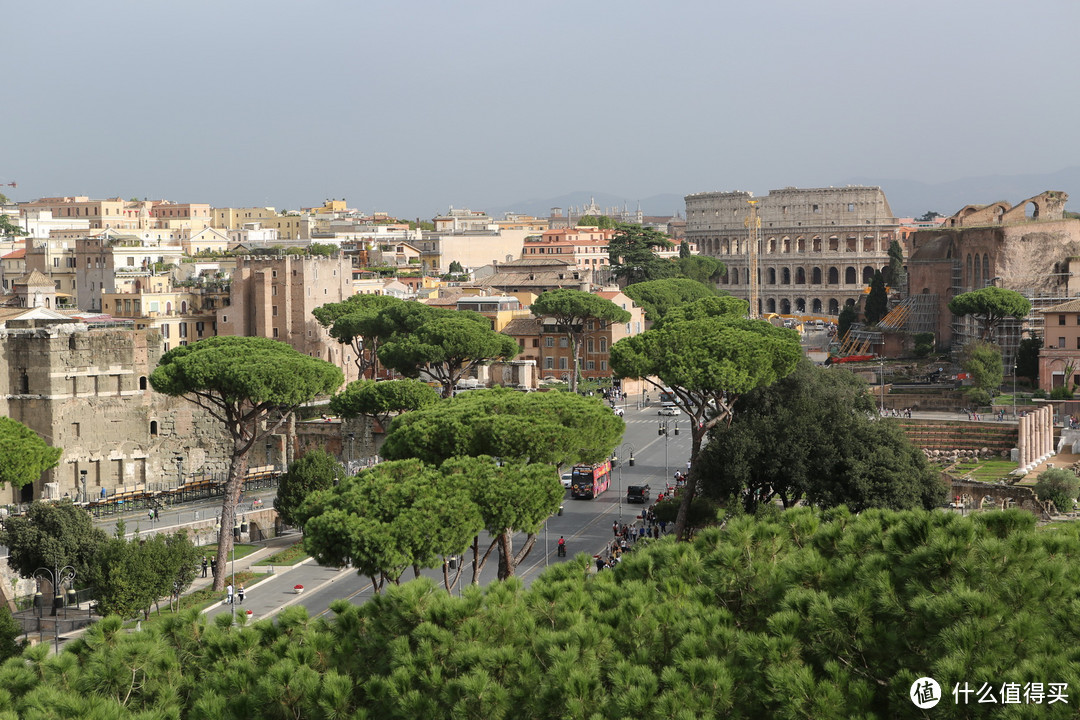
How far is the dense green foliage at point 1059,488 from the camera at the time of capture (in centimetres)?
3681

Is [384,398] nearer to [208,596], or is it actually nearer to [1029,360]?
[208,596]

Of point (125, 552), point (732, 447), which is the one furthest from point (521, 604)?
point (732, 447)

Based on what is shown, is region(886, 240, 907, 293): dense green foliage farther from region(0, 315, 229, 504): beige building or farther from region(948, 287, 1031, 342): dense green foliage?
region(0, 315, 229, 504): beige building

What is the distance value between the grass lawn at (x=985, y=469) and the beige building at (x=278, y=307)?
92.6ft

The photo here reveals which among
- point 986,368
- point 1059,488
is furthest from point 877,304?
point 1059,488

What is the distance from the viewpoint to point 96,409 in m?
44.1

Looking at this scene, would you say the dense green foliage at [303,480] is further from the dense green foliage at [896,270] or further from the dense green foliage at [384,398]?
the dense green foliage at [896,270]

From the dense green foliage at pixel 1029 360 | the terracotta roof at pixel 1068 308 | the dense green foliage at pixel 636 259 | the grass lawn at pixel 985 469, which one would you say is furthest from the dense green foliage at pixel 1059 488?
the dense green foliage at pixel 636 259

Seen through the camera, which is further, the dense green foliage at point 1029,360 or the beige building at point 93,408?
the dense green foliage at point 1029,360

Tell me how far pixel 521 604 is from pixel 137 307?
51.8 meters

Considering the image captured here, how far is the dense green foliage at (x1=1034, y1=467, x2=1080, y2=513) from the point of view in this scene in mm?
36812

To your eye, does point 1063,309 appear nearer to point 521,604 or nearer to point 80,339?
point 80,339

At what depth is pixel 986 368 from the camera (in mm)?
52344

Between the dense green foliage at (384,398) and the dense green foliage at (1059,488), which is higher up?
the dense green foliage at (384,398)
